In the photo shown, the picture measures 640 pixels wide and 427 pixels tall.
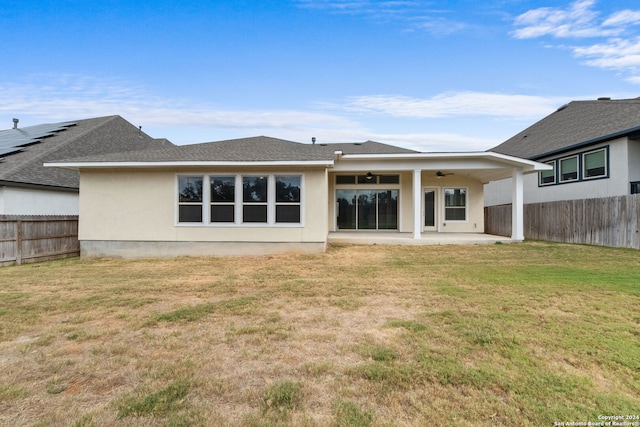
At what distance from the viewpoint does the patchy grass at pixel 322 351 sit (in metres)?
2.35

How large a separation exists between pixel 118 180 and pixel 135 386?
32.0 ft

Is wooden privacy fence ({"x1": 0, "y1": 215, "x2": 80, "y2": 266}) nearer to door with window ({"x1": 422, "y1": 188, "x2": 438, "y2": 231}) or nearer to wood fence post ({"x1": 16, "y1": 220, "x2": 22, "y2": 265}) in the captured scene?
wood fence post ({"x1": 16, "y1": 220, "x2": 22, "y2": 265})

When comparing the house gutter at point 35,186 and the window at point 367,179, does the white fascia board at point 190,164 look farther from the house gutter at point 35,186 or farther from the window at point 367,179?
the window at point 367,179

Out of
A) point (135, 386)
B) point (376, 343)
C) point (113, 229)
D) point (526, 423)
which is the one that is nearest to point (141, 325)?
point (135, 386)

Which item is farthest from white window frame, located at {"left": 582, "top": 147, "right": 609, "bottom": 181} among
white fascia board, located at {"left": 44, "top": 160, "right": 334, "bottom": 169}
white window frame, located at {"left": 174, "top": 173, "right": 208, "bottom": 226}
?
white window frame, located at {"left": 174, "top": 173, "right": 208, "bottom": 226}

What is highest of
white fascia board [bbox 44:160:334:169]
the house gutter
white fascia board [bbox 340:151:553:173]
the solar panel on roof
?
the solar panel on roof

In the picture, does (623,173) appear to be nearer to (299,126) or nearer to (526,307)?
(526,307)

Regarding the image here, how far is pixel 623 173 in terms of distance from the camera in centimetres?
1241

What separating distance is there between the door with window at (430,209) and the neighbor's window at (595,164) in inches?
242

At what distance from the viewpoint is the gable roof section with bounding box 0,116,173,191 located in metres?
11.7

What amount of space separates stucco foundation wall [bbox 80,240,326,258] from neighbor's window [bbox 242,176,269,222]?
864mm

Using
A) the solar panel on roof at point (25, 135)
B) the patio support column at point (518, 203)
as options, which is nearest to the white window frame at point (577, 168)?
the patio support column at point (518, 203)

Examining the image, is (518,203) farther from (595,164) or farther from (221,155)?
(221,155)

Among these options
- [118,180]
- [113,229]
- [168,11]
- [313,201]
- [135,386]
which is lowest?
[135,386]
